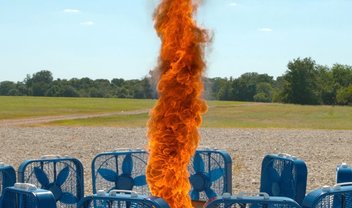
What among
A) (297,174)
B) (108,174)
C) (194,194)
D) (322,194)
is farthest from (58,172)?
(322,194)

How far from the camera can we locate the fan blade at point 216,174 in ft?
32.0

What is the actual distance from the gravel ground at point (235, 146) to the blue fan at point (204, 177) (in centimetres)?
565

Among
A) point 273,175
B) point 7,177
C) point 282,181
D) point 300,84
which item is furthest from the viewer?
point 300,84

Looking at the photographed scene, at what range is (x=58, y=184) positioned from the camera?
9.05 metres

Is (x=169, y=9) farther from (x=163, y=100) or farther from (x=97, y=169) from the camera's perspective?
(x=97, y=169)

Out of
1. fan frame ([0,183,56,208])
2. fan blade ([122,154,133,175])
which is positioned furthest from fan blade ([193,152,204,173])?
fan frame ([0,183,56,208])

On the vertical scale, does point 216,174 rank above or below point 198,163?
below

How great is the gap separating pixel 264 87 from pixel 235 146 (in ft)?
314

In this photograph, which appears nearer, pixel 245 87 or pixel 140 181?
pixel 140 181

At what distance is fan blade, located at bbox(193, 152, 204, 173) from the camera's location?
389 inches

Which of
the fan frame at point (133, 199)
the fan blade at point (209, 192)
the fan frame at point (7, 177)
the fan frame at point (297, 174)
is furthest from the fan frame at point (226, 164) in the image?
the fan frame at point (133, 199)

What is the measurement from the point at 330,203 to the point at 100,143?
2201 centimetres

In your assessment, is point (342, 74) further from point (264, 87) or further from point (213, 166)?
point (213, 166)

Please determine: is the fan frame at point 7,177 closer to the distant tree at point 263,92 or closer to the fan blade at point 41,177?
the fan blade at point 41,177
